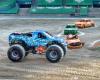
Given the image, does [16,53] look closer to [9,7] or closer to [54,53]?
[54,53]

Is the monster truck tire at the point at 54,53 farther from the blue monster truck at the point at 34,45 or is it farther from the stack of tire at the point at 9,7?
the stack of tire at the point at 9,7

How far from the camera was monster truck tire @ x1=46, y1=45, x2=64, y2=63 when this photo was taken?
2345 cm

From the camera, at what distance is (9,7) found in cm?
7438

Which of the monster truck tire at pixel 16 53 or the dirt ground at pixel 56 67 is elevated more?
the monster truck tire at pixel 16 53

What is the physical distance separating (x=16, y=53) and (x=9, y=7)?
169 feet

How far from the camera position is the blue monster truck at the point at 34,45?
78.0 ft

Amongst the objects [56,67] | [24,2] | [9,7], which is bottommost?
[56,67]

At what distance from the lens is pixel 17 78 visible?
19453 millimetres


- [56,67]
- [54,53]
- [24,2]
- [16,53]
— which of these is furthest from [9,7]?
[56,67]

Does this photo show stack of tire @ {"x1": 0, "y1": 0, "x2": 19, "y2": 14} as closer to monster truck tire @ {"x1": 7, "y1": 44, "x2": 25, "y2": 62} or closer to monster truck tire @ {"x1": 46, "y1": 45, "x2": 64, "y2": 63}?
monster truck tire @ {"x1": 7, "y1": 44, "x2": 25, "y2": 62}

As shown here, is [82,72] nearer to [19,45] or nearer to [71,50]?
[19,45]

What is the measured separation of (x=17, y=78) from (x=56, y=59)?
4.84m

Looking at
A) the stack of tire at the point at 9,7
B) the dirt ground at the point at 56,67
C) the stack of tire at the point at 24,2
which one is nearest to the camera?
the dirt ground at the point at 56,67

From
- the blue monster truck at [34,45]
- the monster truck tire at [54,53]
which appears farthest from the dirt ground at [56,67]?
the blue monster truck at [34,45]
